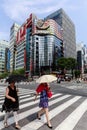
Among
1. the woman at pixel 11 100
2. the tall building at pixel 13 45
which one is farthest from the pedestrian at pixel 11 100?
the tall building at pixel 13 45

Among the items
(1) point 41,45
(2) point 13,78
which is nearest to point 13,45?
(1) point 41,45

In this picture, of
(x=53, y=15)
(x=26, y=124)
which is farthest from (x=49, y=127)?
(x=53, y=15)

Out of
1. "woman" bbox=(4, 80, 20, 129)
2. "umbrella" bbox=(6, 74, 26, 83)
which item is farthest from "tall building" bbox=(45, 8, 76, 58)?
"woman" bbox=(4, 80, 20, 129)

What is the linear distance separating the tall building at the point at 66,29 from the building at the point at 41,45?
869cm

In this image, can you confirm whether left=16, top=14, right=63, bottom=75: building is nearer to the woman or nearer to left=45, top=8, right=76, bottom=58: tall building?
left=45, top=8, right=76, bottom=58: tall building

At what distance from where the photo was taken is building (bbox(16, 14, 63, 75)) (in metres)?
128

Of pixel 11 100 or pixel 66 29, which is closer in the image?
pixel 11 100

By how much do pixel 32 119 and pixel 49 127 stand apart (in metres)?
1.28

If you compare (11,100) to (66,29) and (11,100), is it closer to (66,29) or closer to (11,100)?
(11,100)

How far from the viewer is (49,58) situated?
12769cm

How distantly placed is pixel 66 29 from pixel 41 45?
34.8 meters

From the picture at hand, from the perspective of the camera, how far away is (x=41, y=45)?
12962cm

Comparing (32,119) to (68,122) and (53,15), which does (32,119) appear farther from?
(53,15)

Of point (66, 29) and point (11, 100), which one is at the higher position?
point (66, 29)
